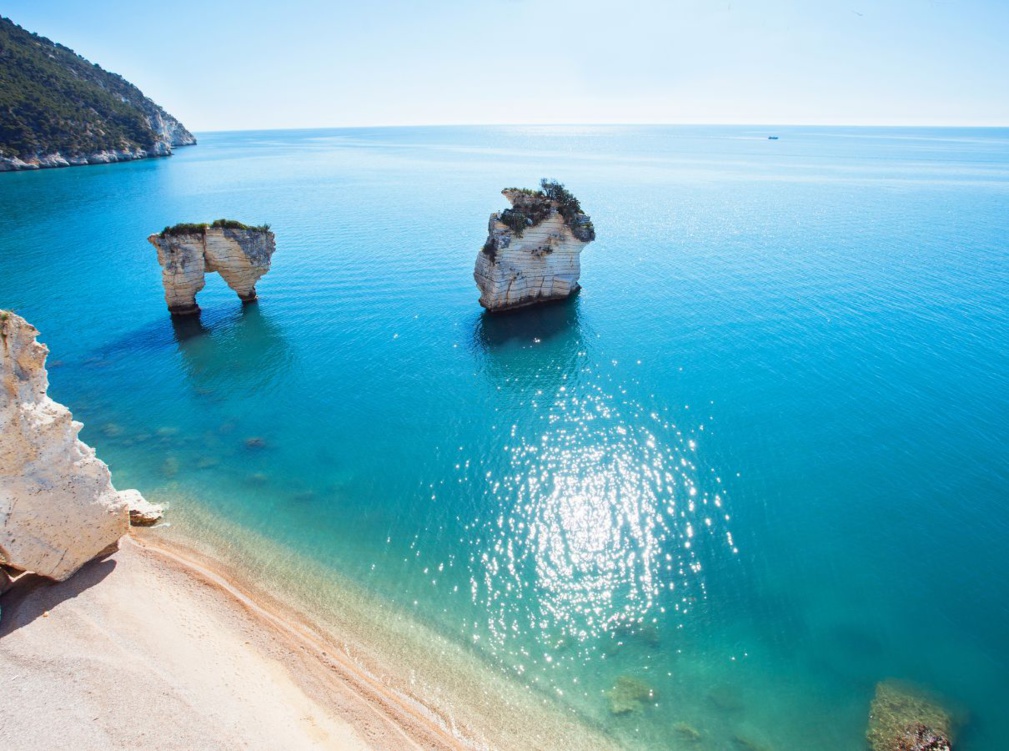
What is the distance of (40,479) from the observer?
18375mm

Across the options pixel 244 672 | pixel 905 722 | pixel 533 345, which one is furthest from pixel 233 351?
pixel 905 722

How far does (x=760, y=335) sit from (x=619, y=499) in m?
24.3

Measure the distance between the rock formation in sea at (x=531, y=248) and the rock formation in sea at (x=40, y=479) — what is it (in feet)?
104

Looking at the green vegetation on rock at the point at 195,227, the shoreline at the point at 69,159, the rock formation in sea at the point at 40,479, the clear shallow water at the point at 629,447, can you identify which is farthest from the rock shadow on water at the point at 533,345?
the shoreline at the point at 69,159

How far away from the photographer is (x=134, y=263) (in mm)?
59125

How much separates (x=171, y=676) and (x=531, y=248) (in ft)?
124

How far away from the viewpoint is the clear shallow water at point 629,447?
18484 mm

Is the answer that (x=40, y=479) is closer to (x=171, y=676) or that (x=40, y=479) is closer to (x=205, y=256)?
(x=171, y=676)

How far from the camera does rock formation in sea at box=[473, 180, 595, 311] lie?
4309 centimetres

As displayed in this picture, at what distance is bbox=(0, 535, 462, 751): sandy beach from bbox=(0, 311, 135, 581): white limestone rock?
51.6 inches

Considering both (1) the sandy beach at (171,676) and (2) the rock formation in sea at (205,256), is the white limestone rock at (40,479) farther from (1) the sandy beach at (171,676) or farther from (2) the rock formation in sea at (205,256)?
(2) the rock formation in sea at (205,256)

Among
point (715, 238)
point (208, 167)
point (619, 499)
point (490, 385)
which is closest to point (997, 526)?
point (619, 499)

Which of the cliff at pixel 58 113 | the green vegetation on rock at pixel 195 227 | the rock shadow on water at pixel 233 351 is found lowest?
the rock shadow on water at pixel 233 351

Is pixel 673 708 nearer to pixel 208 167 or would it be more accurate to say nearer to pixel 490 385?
pixel 490 385
